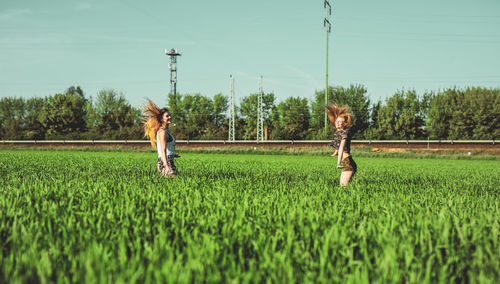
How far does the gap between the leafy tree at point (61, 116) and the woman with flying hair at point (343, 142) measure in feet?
252

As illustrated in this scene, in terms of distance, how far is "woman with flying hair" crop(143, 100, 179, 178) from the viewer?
283 inches

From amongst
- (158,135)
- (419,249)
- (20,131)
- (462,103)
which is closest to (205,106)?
(20,131)

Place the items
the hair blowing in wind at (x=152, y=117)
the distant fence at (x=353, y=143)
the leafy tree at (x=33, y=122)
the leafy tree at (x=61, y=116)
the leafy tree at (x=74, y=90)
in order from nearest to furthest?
the hair blowing in wind at (x=152, y=117) < the distant fence at (x=353, y=143) < the leafy tree at (x=33, y=122) < the leafy tree at (x=61, y=116) < the leafy tree at (x=74, y=90)

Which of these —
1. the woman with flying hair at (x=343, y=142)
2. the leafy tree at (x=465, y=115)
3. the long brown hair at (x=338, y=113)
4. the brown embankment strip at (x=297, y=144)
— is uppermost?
the leafy tree at (x=465, y=115)

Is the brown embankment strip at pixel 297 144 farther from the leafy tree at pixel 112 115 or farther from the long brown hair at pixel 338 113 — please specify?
the long brown hair at pixel 338 113

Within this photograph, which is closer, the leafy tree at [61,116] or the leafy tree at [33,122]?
the leafy tree at [33,122]

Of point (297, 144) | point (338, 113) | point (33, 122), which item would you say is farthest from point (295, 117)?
point (338, 113)

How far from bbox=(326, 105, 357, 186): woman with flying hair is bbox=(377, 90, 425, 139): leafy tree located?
198 ft

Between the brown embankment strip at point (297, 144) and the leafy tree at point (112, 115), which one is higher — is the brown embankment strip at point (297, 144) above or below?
below

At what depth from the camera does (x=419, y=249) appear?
257 centimetres

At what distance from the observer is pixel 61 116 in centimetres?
7438

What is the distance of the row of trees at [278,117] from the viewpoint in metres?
60.7

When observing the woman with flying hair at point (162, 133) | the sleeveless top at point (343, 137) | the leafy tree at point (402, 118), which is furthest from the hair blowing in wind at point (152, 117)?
the leafy tree at point (402, 118)

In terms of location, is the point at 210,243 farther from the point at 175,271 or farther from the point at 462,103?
the point at 462,103
